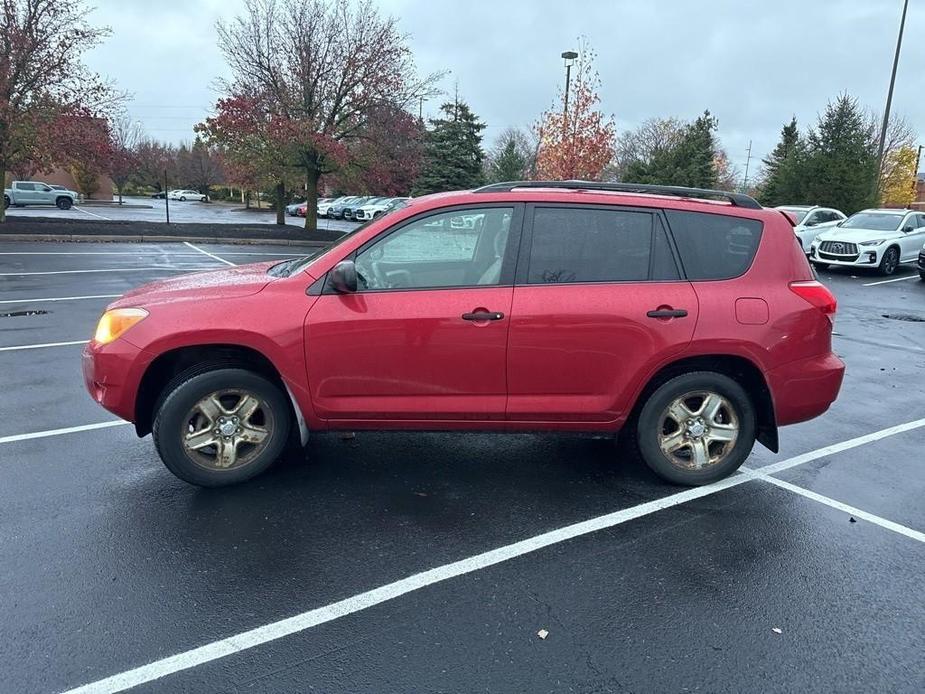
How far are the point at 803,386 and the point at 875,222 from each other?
1782cm

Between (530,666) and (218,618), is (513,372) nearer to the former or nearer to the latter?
(530,666)

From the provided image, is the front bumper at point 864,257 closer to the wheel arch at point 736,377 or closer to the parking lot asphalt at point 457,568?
the parking lot asphalt at point 457,568

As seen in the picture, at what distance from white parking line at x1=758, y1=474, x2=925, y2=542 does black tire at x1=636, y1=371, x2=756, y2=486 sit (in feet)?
1.17

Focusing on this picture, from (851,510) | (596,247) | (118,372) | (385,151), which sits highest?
(385,151)

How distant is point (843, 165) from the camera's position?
27.2 metres

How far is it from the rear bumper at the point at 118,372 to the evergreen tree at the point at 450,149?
29.1 metres

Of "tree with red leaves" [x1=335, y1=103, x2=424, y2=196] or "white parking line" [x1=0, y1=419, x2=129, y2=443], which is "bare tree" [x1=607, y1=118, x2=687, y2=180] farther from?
"white parking line" [x1=0, y1=419, x2=129, y2=443]

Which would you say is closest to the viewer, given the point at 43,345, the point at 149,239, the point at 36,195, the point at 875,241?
the point at 43,345

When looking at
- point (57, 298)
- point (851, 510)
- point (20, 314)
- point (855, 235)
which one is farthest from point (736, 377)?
point (855, 235)

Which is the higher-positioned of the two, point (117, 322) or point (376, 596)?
point (117, 322)

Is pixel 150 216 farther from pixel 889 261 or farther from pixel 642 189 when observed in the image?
pixel 642 189

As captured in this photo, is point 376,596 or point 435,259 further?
point 435,259

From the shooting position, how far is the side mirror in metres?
3.79

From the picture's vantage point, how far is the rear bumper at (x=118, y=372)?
381 centimetres
